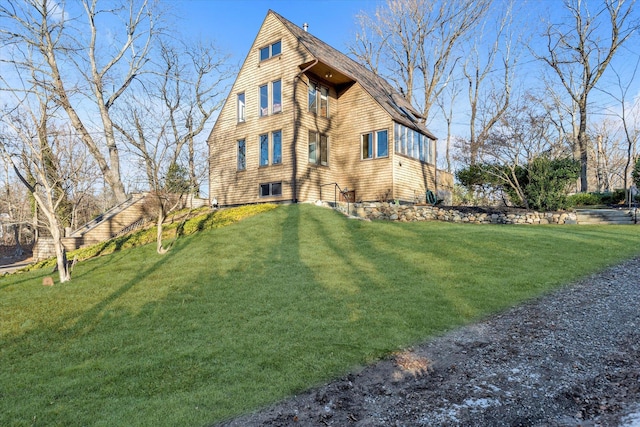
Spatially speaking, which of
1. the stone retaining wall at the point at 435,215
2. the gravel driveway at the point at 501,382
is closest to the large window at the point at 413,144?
the stone retaining wall at the point at 435,215

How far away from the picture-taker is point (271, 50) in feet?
60.8

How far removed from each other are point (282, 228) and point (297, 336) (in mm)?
7418

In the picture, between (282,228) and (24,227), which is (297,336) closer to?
(282,228)

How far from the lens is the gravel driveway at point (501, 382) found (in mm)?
3068

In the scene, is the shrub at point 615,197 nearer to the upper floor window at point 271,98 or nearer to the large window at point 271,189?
the large window at point 271,189

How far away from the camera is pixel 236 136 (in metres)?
19.4

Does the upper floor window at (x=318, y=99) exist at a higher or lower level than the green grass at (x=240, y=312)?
higher

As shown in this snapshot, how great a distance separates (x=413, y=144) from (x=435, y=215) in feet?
15.4

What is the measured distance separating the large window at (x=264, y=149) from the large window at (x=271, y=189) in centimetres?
109

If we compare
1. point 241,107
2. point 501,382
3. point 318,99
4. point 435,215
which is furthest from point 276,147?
point 501,382

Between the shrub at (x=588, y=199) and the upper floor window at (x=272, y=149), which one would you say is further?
the shrub at (x=588, y=199)

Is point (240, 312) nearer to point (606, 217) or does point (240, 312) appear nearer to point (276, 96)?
point (276, 96)

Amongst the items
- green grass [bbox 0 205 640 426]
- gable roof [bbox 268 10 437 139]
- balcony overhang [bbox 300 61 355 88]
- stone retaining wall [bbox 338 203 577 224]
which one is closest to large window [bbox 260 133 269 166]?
balcony overhang [bbox 300 61 355 88]

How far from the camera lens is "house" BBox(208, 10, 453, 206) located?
56.0ft
